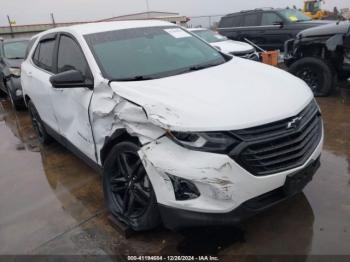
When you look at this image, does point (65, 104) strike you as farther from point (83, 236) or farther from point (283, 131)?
point (283, 131)

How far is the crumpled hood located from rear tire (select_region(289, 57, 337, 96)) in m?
3.64

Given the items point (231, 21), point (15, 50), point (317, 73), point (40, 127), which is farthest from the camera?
point (231, 21)

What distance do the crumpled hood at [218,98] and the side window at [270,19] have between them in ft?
29.8

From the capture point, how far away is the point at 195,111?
8.49 feet

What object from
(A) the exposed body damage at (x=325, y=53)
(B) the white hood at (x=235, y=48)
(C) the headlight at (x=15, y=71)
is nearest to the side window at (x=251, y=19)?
(B) the white hood at (x=235, y=48)

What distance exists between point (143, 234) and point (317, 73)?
197 inches

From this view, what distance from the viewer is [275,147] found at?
2.58 metres

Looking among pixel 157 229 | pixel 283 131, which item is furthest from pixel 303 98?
pixel 157 229

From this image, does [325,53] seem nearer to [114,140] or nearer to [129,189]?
[114,140]

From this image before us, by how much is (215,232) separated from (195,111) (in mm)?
1120

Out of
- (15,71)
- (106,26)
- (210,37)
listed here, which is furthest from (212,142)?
(210,37)

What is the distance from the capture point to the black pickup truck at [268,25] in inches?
446

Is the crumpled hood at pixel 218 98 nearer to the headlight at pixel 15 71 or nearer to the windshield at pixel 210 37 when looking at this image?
the headlight at pixel 15 71

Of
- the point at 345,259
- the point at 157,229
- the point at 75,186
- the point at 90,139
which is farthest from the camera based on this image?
the point at 75,186
